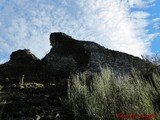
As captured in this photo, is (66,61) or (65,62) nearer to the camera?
(65,62)

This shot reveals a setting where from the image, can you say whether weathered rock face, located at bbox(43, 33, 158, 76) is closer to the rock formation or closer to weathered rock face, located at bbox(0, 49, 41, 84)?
the rock formation

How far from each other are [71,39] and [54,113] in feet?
43.9

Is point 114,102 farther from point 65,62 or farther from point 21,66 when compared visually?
point 65,62

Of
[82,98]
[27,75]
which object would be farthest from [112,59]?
[82,98]

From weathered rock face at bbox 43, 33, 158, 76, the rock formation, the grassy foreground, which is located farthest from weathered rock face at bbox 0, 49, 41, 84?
the grassy foreground

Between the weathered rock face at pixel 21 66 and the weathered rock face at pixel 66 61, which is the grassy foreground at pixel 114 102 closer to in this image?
the weathered rock face at pixel 21 66

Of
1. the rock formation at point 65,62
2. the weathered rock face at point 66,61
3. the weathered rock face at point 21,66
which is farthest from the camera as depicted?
the weathered rock face at point 66,61

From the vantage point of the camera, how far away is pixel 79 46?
2047 cm

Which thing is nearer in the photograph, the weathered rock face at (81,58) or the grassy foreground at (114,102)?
the grassy foreground at (114,102)

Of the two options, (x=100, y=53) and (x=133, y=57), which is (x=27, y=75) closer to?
(x=100, y=53)

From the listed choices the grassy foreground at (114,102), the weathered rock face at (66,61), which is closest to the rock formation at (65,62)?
the weathered rock face at (66,61)

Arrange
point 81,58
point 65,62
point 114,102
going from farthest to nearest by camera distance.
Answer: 1. point 81,58
2. point 65,62
3. point 114,102

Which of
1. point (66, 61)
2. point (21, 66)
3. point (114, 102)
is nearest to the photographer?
point (114, 102)

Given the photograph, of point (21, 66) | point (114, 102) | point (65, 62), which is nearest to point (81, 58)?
point (65, 62)
